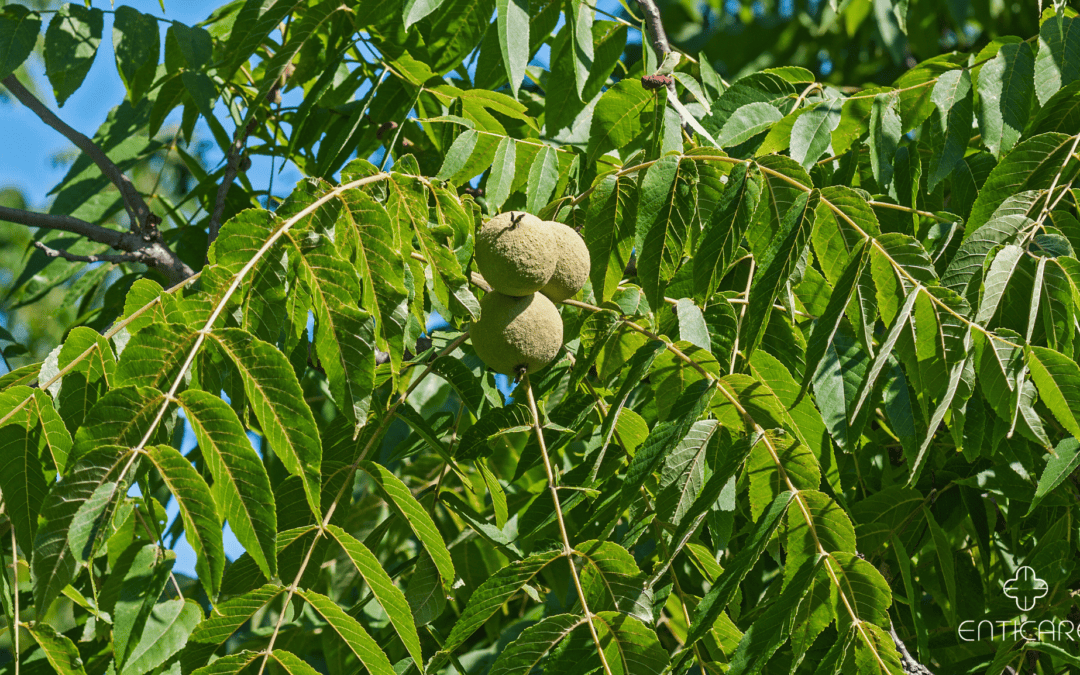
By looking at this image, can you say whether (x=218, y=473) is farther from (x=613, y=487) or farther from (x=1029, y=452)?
(x=1029, y=452)

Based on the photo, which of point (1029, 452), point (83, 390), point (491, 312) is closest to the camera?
point (83, 390)

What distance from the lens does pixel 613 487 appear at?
6.64 ft

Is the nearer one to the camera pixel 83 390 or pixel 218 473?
pixel 218 473

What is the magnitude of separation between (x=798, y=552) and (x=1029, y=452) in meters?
0.91

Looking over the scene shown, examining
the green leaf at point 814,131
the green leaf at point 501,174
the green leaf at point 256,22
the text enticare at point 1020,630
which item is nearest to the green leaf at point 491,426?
the green leaf at point 501,174

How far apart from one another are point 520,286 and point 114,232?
166 centimetres

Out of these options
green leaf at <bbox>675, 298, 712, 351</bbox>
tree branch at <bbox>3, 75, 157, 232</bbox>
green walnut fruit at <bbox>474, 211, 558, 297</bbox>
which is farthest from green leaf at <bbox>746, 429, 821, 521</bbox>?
tree branch at <bbox>3, 75, 157, 232</bbox>

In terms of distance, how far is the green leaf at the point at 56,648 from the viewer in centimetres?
187

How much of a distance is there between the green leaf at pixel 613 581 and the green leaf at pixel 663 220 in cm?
52

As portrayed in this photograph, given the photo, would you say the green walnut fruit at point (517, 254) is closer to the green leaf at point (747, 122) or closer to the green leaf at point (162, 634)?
the green leaf at point (747, 122)

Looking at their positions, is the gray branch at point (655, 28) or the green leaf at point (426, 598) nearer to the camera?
the green leaf at point (426, 598)

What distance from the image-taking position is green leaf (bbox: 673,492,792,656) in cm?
155

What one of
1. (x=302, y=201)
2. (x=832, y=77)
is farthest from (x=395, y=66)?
(x=832, y=77)

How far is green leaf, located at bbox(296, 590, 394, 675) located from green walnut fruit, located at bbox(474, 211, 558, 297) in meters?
0.76
